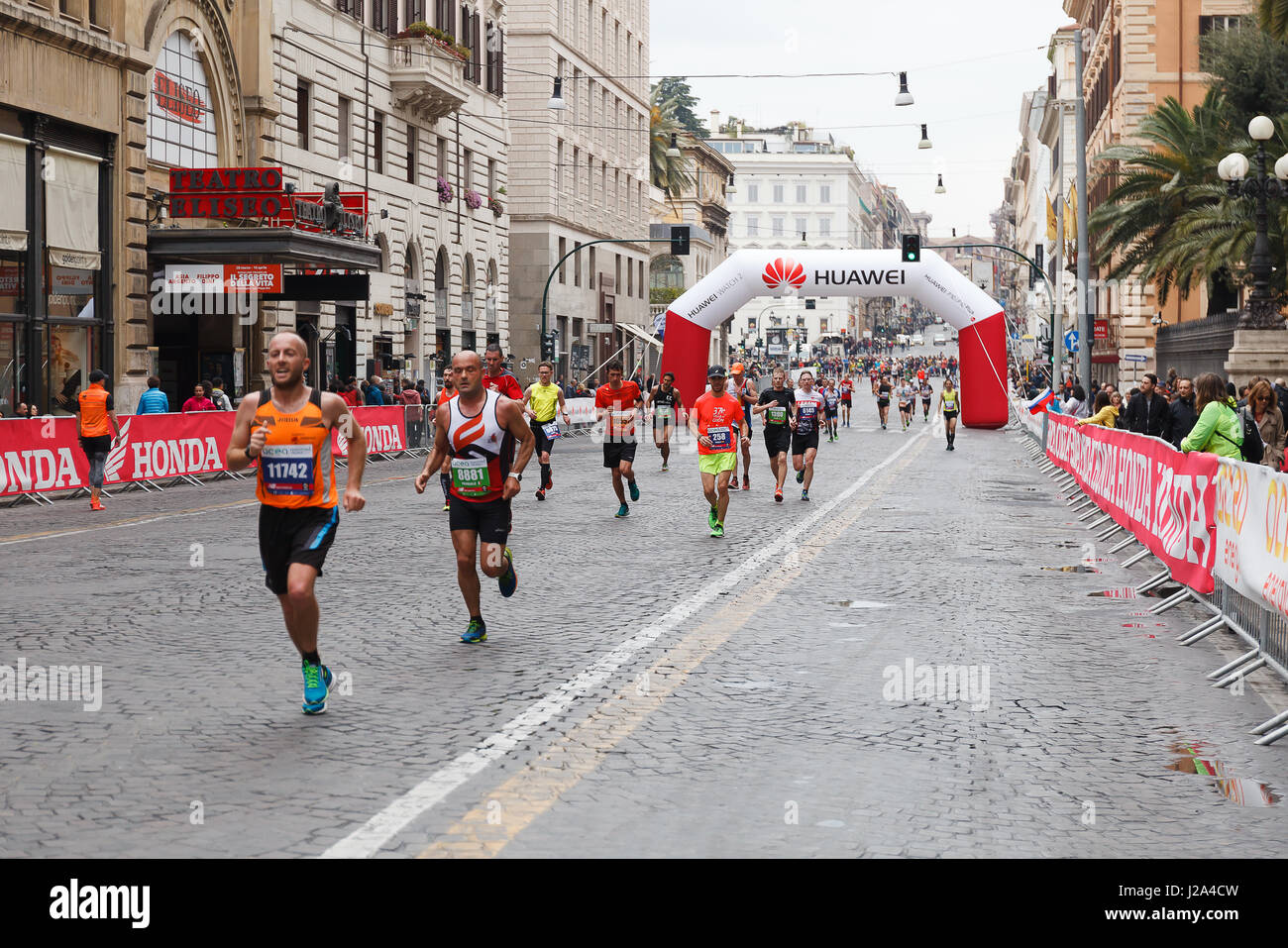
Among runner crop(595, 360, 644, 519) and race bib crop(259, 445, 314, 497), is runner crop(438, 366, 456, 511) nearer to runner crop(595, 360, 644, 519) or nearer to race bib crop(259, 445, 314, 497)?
runner crop(595, 360, 644, 519)

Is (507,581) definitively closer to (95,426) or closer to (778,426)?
(778,426)

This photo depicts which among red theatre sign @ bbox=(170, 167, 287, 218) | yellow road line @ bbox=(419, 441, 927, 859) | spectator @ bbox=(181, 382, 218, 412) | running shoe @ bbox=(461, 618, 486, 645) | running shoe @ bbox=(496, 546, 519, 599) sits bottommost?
yellow road line @ bbox=(419, 441, 927, 859)

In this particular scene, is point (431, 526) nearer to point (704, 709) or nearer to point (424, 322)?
point (704, 709)

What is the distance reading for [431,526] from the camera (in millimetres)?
16297

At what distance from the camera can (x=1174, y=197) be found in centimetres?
3891

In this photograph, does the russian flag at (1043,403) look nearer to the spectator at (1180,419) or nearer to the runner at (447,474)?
the spectator at (1180,419)

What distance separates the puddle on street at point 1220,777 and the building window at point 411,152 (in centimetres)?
3810

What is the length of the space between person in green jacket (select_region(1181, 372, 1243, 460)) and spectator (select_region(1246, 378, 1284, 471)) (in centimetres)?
163

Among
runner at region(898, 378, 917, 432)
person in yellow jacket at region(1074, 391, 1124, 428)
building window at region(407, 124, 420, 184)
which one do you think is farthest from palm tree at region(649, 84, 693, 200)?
person in yellow jacket at region(1074, 391, 1124, 428)

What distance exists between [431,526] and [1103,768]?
421 inches

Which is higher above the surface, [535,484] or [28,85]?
[28,85]

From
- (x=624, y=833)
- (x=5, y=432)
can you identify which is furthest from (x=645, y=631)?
(x=5, y=432)

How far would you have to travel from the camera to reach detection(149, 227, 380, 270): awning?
1104 inches

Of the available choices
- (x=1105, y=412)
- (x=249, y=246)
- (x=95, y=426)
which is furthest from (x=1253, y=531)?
(x=249, y=246)
